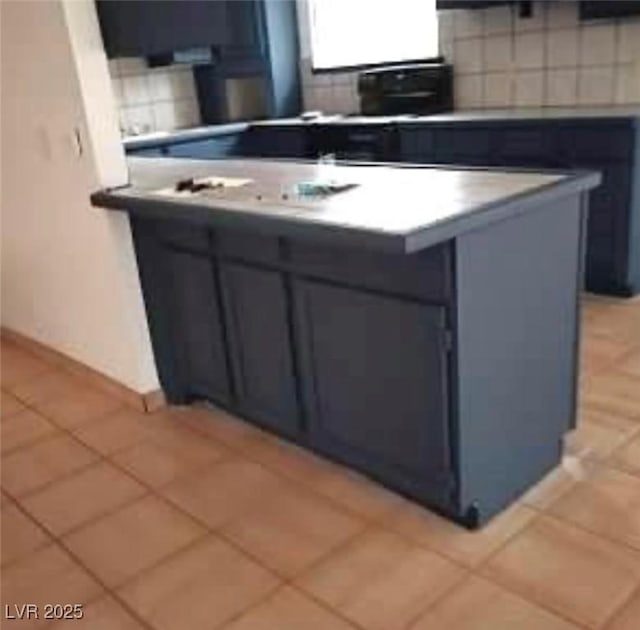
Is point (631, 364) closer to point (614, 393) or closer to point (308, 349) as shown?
point (614, 393)

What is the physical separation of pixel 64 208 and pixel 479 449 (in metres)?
1.81

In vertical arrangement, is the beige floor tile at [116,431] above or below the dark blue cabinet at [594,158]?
below

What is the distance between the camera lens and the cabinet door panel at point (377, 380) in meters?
1.75

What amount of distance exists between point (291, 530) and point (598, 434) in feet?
3.47

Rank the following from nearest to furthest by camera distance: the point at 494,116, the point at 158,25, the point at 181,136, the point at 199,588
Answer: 1. the point at 199,588
2. the point at 158,25
3. the point at 494,116
4. the point at 181,136

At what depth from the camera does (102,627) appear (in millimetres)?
1688

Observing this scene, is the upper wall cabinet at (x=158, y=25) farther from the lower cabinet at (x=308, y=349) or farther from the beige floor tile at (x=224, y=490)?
the beige floor tile at (x=224, y=490)

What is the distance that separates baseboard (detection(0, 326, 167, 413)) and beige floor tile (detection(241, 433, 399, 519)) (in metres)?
0.51

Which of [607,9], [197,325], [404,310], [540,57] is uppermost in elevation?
[607,9]

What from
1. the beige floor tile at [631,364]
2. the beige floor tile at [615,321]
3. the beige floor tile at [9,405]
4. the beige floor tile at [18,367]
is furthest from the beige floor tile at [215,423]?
the beige floor tile at [615,321]

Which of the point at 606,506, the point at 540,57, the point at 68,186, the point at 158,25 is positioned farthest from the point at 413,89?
the point at 606,506

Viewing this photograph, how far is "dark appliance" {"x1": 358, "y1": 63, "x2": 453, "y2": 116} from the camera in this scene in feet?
13.9

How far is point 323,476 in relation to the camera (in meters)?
2.21

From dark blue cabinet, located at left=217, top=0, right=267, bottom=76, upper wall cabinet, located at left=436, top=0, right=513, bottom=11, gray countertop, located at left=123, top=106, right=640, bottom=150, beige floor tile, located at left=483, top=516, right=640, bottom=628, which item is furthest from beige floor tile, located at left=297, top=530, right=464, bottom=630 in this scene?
dark blue cabinet, located at left=217, top=0, right=267, bottom=76
